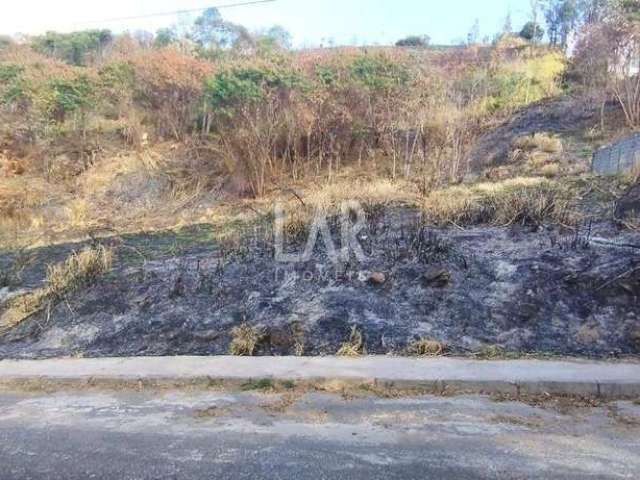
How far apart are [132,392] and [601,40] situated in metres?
15.9

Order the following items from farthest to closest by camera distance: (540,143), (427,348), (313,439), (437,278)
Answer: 1. (540,143)
2. (437,278)
3. (427,348)
4. (313,439)

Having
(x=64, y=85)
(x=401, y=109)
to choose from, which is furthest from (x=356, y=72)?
(x=64, y=85)

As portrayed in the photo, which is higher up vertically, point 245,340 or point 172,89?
point 172,89

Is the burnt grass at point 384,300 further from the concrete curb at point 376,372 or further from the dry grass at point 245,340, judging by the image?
the concrete curb at point 376,372

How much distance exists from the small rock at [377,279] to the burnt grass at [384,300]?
17 mm

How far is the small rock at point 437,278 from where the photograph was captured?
6.65m

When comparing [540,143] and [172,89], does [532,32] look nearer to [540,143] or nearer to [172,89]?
[540,143]

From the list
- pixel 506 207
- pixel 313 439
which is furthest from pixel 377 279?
pixel 313 439

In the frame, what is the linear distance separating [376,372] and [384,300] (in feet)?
4.95

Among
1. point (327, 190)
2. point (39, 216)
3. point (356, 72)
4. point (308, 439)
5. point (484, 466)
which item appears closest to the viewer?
point (484, 466)

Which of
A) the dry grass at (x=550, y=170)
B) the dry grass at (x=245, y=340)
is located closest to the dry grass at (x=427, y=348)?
the dry grass at (x=245, y=340)

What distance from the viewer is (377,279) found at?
684cm

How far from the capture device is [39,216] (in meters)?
13.7

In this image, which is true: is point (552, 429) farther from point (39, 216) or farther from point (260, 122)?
point (39, 216)
